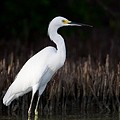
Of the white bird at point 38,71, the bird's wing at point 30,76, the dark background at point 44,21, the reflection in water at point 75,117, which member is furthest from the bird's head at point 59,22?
the dark background at point 44,21

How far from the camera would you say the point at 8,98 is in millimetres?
11070

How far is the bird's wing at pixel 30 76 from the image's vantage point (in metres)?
11.0

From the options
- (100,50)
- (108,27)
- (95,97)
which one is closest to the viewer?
(95,97)

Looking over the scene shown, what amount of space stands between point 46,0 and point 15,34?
1.69m

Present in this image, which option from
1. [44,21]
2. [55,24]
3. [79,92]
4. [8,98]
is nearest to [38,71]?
[8,98]

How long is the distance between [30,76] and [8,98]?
0.48m

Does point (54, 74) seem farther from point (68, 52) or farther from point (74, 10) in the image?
point (74, 10)

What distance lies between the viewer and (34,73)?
1102 centimetres

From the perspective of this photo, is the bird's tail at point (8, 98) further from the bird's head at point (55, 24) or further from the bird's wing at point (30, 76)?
the bird's head at point (55, 24)

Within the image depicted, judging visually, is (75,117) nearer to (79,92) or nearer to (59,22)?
(79,92)

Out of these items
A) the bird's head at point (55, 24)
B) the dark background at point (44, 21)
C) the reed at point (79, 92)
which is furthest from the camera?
the dark background at point (44, 21)

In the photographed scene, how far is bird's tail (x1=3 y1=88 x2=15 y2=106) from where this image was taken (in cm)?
1101

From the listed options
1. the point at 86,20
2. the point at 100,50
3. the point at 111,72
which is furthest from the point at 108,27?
the point at 111,72

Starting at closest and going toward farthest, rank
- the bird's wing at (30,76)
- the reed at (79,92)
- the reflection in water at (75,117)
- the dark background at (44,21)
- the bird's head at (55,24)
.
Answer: the reflection in water at (75,117) < the bird's wing at (30,76) < the bird's head at (55,24) < the reed at (79,92) < the dark background at (44,21)
